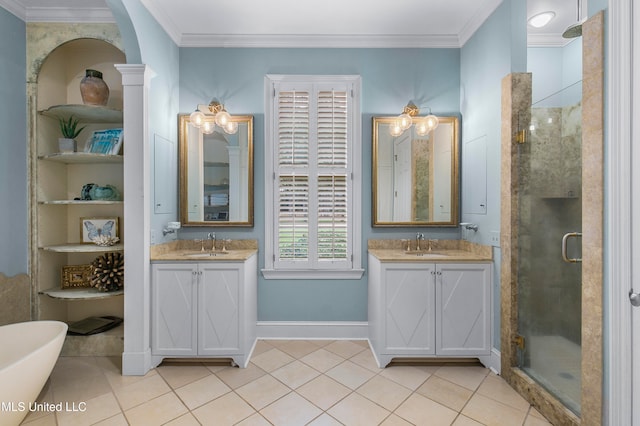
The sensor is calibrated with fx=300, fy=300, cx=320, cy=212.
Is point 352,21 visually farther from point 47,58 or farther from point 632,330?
point 632,330

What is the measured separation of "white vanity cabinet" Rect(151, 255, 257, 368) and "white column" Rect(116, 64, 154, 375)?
0.10m

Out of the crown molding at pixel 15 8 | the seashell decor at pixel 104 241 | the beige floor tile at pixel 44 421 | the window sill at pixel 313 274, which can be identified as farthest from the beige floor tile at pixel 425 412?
the crown molding at pixel 15 8

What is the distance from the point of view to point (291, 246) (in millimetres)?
2877

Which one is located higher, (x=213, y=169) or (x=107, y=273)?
(x=213, y=169)

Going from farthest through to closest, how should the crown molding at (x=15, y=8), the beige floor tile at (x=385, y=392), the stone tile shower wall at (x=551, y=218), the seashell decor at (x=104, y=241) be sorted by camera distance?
the seashell decor at (x=104, y=241)
the crown molding at (x=15, y=8)
the beige floor tile at (x=385, y=392)
the stone tile shower wall at (x=551, y=218)

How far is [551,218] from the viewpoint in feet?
6.58

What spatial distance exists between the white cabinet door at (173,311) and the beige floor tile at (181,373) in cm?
12

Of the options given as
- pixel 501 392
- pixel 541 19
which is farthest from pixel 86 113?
pixel 541 19

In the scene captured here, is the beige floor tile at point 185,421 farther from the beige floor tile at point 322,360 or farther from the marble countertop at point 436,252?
the marble countertop at point 436,252

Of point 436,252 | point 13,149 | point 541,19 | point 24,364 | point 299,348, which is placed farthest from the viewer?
point 436,252

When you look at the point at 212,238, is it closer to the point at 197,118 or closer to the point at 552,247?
the point at 197,118

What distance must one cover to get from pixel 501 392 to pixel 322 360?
1.28 m

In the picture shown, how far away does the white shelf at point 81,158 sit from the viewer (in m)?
2.38

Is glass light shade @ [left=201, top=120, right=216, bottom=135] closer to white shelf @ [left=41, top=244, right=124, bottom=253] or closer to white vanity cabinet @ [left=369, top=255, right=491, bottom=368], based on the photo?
white shelf @ [left=41, top=244, right=124, bottom=253]
